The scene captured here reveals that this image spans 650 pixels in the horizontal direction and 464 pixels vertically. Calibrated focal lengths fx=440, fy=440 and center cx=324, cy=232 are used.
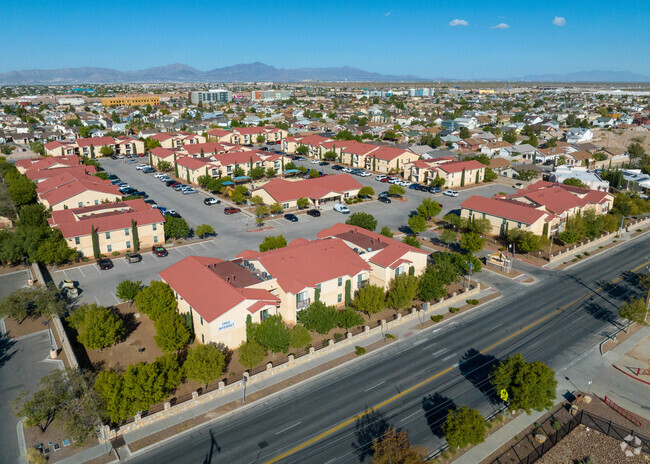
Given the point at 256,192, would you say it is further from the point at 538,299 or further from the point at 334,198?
the point at 538,299

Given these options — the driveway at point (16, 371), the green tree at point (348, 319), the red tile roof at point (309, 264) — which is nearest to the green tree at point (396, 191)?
the red tile roof at point (309, 264)

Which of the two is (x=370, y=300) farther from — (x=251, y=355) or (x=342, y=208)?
(x=342, y=208)

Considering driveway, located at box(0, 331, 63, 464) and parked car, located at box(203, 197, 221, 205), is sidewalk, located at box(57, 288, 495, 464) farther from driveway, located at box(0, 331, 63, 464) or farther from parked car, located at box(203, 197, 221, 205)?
parked car, located at box(203, 197, 221, 205)

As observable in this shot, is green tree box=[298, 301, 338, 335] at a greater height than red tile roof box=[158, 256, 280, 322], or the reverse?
red tile roof box=[158, 256, 280, 322]

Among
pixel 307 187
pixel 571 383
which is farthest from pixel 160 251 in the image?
pixel 571 383

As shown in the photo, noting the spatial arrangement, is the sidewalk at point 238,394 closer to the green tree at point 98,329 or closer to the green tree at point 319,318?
the green tree at point 319,318

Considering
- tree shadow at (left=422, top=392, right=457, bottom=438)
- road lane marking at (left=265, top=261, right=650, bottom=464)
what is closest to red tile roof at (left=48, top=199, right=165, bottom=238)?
road lane marking at (left=265, top=261, right=650, bottom=464)
